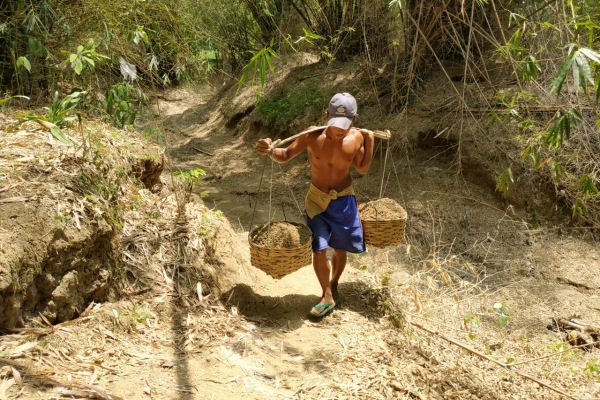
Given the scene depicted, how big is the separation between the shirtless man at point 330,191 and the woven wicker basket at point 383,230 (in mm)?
60

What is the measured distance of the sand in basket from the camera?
3.24 meters

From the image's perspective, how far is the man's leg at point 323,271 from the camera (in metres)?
3.19

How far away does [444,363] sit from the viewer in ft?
9.50

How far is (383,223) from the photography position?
324cm

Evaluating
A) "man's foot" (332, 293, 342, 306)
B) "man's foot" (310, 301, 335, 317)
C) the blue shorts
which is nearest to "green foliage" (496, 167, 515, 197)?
the blue shorts

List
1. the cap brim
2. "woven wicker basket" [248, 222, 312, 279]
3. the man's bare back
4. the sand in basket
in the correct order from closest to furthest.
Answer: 1. "woven wicker basket" [248, 222, 312, 279]
2. the cap brim
3. the man's bare back
4. the sand in basket

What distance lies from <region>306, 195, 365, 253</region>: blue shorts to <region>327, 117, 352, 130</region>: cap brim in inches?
18.8

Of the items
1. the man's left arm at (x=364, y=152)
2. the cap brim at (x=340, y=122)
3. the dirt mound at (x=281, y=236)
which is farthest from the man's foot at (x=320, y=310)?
the cap brim at (x=340, y=122)

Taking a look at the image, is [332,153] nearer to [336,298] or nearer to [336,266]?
[336,266]

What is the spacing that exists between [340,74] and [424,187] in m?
2.73

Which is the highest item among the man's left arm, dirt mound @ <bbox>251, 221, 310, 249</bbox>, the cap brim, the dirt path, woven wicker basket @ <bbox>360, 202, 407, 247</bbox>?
the cap brim

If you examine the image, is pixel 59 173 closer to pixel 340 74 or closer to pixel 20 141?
pixel 20 141

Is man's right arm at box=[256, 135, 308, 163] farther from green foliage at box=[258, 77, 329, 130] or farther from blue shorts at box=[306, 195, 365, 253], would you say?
green foliage at box=[258, 77, 329, 130]

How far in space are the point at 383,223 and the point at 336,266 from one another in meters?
0.46
